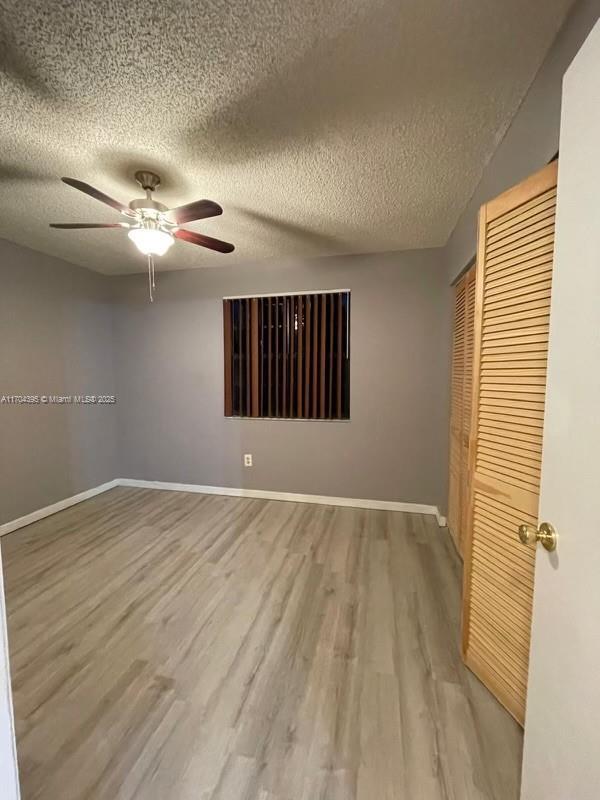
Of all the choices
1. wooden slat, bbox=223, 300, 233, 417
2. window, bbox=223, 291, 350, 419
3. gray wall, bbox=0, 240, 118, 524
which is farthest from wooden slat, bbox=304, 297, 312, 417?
gray wall, bbox=0, 240, 118, 524

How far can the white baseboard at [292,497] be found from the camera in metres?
3.04

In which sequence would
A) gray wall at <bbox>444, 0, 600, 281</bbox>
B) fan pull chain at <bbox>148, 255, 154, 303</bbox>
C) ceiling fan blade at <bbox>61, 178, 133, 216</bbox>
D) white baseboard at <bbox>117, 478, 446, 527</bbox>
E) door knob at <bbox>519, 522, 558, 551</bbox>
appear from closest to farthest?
door knob at <bbox>519, 522, 558, 551</bbox>
gray wall at <bbox>444, 0, 600, 281</bbox>
ceiling fan blade at <bbox>61, 178, 133, 216</bbox>
fan pull chain at <bbox>148, 255, 154, 303</bbox>
white baseboard at <bbox>117, 478, 446, 527</bbox>

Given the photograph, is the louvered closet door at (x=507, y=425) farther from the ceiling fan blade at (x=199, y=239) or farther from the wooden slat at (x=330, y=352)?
the wooden slat at (x=330, y=352)

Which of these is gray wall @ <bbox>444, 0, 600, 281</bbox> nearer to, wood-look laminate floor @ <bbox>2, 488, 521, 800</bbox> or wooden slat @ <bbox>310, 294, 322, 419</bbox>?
wooden slat @ <bbox>310, 294, 322, 419</bbox>

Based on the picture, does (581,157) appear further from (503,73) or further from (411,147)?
(411,147)

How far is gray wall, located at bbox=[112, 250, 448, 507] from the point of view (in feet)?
9.66

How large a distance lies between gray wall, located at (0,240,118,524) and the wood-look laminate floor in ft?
2.24

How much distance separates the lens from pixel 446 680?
4.59ft

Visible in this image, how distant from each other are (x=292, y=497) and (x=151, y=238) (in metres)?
2.60

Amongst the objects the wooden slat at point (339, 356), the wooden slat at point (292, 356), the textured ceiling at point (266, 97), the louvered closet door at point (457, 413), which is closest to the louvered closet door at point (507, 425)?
the textured ceiling at point (266, 97)

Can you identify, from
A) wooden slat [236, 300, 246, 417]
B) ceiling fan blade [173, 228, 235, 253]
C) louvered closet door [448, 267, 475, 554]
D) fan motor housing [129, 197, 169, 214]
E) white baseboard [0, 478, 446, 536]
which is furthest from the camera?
wooden slat [236, 300, 246, 417]

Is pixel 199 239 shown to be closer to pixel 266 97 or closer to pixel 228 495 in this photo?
pixel 266 97

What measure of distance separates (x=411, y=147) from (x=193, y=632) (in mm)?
2716

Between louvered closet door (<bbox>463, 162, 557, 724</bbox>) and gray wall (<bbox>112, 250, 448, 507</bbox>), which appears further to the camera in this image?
gray wall (<bbox>112, 250, 448, 507</bbox>)
